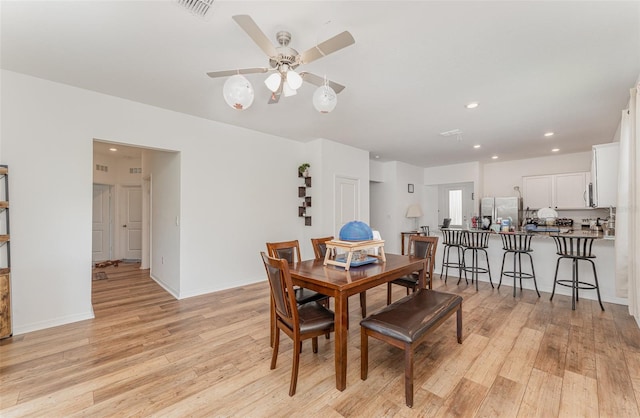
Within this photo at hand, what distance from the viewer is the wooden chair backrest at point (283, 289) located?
1797mm

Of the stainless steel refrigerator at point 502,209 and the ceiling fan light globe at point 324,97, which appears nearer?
the ceiling fan light globe at point 324,97

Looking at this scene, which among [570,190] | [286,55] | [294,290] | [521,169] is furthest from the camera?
[521,169]

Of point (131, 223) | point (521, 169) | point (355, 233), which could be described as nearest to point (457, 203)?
point (521, 169)

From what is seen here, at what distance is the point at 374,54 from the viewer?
2.33 meters

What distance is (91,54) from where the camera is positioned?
7.77ft

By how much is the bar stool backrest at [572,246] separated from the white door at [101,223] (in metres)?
9.08

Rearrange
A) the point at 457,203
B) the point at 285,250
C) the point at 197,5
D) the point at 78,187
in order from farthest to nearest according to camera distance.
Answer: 1. the point at 457,203
2. the point at 78,187
3. the point at 285,250
4. the point at 197,5

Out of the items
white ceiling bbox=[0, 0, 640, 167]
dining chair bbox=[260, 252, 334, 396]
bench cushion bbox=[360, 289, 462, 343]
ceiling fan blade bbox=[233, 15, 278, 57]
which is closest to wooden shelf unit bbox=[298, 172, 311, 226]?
white ceiling bbox=[0, 0, 640, 167]

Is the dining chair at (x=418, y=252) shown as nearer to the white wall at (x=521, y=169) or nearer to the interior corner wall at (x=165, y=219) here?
the interior corner wall at (x=165, y=219)

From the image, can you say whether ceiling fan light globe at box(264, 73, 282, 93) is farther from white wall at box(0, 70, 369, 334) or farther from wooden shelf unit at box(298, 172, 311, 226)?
wooden shelf unit at box(298, 172, 311, 226)

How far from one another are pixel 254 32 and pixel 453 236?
173 inches

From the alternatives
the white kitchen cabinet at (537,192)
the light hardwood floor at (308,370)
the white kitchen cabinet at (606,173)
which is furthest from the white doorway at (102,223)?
the white kitchen cabinet at (537,192)

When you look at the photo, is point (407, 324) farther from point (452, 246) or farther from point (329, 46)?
point (452, 246)

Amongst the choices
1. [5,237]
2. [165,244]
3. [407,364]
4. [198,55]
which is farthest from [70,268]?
[407,364]
